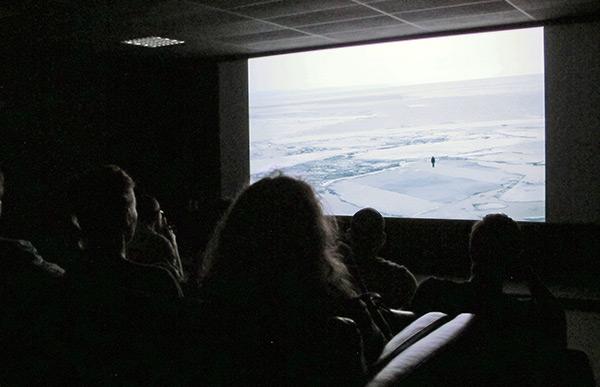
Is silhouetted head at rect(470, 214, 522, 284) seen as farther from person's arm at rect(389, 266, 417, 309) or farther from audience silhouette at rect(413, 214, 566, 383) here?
person's arm at rect(389, 266, 417, 309)

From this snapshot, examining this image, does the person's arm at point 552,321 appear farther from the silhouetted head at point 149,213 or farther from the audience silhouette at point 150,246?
the silhouetted head at point 149,213

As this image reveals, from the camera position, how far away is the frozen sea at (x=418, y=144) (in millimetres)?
6043

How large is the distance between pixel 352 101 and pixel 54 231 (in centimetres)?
382

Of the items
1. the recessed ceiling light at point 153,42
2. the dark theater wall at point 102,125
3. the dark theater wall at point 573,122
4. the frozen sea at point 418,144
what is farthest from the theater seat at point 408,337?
the dark theater wall at point 102,125

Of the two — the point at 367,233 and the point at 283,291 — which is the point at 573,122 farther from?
the point at 283,291

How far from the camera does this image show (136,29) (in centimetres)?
613

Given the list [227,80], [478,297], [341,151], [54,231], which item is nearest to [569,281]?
[341,151]

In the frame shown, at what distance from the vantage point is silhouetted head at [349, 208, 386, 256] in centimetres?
282

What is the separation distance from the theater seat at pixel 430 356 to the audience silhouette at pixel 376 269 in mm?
1046

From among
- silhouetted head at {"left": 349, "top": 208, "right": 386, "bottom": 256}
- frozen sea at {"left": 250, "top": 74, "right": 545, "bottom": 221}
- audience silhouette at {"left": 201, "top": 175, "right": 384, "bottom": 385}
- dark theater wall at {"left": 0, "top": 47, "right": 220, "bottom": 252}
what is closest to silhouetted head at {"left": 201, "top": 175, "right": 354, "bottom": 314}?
audience silhouette at {"left": 201, "top": 175, "right": 384, "bottom": 385}

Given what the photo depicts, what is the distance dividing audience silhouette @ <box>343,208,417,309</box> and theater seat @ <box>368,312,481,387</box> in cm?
105

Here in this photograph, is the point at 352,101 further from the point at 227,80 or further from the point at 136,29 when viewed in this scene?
the point at 136,29

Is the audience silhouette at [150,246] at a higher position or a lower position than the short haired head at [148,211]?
lower

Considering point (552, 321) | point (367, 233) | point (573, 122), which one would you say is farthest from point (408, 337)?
point (573, 122)
